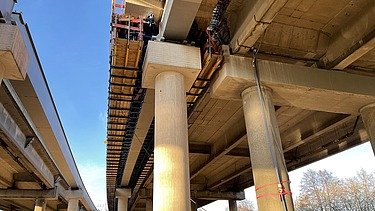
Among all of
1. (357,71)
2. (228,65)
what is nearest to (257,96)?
(228,65)

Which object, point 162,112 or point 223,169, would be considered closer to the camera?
point 162,112

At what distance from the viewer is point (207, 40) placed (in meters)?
9.60

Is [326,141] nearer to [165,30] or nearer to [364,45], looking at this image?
[364,45]

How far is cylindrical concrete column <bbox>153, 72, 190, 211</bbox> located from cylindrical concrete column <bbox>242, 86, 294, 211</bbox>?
1.95 m

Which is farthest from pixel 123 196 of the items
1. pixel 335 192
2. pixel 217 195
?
pixel 335 192

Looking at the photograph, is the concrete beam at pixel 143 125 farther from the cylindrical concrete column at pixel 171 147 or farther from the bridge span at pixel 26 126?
the bridge span at pixel 26 126

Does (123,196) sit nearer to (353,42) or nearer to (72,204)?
(72,204)

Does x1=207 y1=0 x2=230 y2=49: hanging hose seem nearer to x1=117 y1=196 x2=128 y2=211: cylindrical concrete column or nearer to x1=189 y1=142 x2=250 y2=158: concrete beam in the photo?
x1=189 y1=142 x2=250 y2=158: concrete beam

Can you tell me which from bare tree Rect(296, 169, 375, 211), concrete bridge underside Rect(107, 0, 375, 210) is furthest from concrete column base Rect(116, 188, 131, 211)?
bare tree Rect(296, 169, 375, 211)

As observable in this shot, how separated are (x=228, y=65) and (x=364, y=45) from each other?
3858mm

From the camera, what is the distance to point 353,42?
9.60 m

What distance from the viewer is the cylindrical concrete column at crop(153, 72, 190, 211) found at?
25.1 ft

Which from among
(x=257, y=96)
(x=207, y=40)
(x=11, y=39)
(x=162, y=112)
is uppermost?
(x=207, y=40)

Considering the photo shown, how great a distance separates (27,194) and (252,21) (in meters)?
24.6
